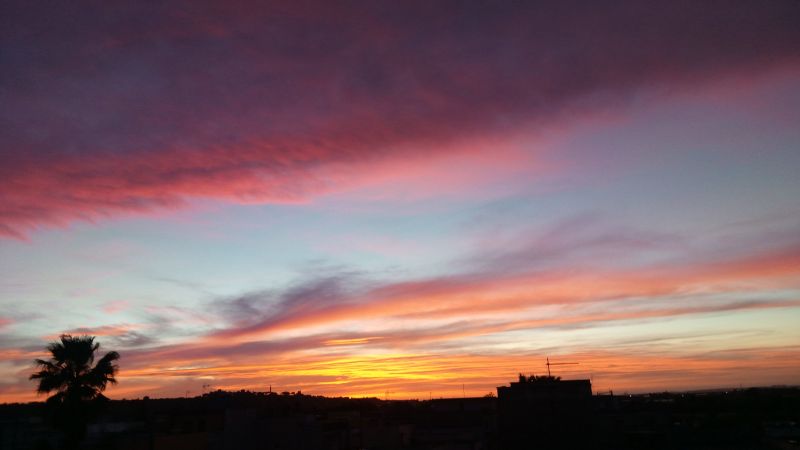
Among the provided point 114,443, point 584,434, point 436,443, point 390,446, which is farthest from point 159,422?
point 584,434

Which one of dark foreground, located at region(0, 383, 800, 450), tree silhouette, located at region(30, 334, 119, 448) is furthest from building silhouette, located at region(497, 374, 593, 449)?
tree silhouette, located at region(30, 334, 119, 448)

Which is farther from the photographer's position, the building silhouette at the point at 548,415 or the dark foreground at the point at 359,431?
the building silhouette at the point at 548,415

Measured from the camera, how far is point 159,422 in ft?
150

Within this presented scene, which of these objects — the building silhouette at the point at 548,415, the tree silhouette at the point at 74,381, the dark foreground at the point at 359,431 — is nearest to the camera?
the tree silhouette at the point at 74,381

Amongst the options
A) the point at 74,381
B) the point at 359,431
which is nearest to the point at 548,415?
the point at 359,431

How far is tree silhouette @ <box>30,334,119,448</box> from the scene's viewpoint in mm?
32688

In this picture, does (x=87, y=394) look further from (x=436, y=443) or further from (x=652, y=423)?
(x=652, y=423)

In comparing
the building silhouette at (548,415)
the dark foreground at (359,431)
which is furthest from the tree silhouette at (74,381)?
the building silhouette at (548,415)

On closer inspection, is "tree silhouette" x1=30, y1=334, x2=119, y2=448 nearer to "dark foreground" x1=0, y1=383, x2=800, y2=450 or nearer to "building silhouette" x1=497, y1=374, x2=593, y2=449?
"dark foreground" x1=0, y1=383, x2=800, y2=450

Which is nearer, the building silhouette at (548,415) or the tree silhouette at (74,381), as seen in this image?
the tree silhouette at (74,381)

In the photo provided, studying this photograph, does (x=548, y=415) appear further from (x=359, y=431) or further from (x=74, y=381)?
(x=74, y=381)

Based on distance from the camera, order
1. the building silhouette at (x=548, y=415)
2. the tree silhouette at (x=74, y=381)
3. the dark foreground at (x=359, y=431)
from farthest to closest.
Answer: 1. the building silhouette at (x=548, y=415)
2. the dark foreground at (x=359, y=431)
3. the tree silhouette at (x=74, y=381)

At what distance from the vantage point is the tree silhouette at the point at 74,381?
3269cm

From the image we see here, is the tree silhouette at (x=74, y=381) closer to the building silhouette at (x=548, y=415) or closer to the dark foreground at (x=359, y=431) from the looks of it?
the dark foreground at (x=359, y=431)
